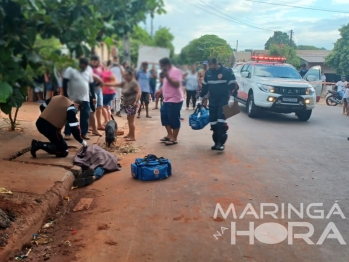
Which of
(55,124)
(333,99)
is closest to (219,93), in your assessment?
(55,124)

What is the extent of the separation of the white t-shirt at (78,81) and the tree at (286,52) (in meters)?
2.31

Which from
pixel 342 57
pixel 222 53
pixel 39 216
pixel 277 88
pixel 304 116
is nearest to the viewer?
pixel 222 53

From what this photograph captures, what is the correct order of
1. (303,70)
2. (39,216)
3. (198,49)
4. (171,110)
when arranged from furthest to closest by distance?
(171,110) → (303,70) → (39,216) → (198,49)

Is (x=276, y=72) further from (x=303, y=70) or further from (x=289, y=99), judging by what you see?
(x=303, y=70)

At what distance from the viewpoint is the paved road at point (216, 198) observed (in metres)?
3.41

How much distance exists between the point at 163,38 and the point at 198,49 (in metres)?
0.43

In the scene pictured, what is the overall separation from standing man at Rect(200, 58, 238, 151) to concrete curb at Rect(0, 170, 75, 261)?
220 cm

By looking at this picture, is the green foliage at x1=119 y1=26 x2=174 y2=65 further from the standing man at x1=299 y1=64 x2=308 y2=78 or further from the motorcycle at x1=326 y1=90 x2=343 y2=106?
the motorcycle at x1=326 y1=90 x2=343 y2=106

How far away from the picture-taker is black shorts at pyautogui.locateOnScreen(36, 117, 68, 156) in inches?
220

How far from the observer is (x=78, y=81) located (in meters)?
1.82

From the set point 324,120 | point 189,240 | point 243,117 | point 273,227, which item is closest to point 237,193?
point 273,227

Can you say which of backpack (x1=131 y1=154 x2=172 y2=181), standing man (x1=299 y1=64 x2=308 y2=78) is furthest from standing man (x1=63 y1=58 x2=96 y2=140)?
standing man (x1=299 y1=64 x2=308 y2=78)

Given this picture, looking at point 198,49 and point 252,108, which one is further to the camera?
point 252,108

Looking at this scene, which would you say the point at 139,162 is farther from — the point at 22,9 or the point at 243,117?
the point at 243,117
